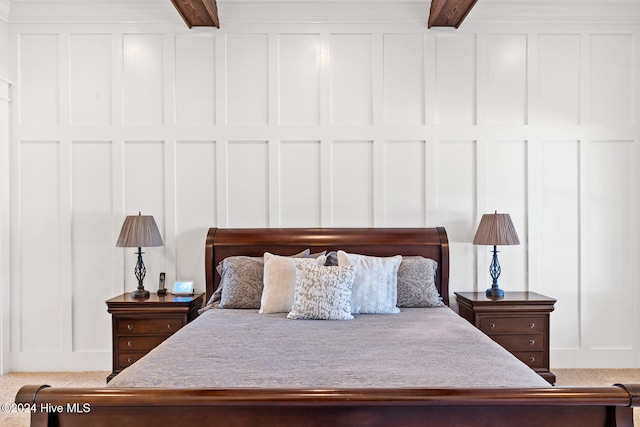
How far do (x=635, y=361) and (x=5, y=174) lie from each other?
536 cm

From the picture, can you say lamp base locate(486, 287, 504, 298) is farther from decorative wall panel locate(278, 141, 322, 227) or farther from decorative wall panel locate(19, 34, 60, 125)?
decorative wall panel locate(19, 34, 60, 125)

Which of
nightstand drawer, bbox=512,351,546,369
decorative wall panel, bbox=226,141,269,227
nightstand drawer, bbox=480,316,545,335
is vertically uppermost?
decorative wall panel, bbox=226,141,269,227

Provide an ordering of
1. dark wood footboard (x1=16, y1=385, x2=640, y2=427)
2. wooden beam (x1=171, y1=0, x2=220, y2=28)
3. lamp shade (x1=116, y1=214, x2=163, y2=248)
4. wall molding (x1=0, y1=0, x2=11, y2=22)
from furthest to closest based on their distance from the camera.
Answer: wall molding (x1=0, y1=0, x2=11, y2=22)
lamp shade (x1=116, y1=214, x2=163, y2=248)
wooden beam (x1=171, y1=0, x2=220, y2=28)
dark wood footboard (x1=16, y1=385, x2=640, y2=427)

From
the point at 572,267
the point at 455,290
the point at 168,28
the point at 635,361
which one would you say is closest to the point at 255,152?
the point at 168,28

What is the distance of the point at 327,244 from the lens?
3777mm

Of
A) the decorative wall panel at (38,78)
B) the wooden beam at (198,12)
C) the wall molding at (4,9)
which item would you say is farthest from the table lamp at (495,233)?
the wall molding at (4,9)

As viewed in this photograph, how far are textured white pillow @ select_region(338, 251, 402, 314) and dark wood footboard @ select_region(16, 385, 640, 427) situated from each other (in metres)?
1.48

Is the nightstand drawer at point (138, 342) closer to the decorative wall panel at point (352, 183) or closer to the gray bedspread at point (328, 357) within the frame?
the gray bedspread at point (328, 357)

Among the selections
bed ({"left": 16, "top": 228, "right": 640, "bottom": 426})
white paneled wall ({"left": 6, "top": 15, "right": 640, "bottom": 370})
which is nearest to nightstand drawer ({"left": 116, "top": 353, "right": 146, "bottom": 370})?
white paneled wall ({"left": 6, "top": 15, "right": 640, "bottom": 370})

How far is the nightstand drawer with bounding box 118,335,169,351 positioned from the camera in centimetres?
347

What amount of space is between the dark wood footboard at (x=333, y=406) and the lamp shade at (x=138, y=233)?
79.8 inches

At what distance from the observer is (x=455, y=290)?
3971 millimetres

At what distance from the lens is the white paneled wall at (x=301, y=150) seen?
395 cm

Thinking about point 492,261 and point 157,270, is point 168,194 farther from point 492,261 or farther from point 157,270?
point 492,261
